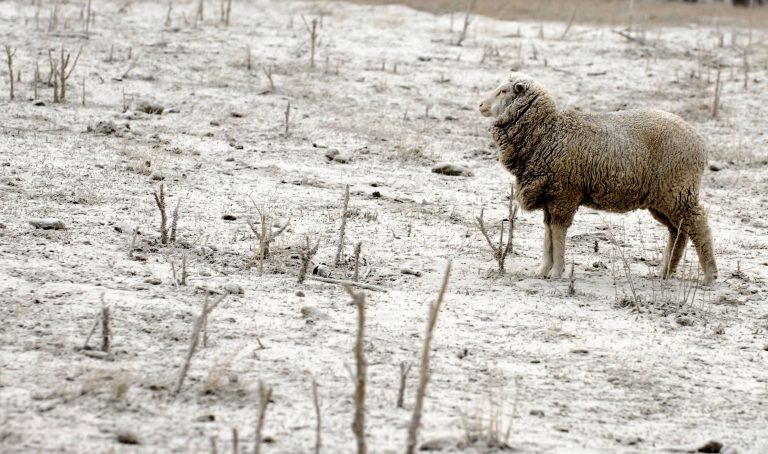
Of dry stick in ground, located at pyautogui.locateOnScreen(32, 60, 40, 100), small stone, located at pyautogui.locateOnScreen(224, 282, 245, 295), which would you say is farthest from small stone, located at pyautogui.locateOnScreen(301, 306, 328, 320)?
dry stick in ground, located at pyautogui.locateOnScreen(32, 60, 40, 100)

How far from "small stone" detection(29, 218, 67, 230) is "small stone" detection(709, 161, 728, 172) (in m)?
7.10

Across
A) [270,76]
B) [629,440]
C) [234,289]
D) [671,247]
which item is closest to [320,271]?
[234,289]

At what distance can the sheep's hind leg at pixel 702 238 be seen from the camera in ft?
29.0

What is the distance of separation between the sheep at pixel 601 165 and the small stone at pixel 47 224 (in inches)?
137

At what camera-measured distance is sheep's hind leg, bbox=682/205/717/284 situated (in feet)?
29.0

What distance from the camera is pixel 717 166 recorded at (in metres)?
12.5

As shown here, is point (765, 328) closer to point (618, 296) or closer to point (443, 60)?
point (618, 296)

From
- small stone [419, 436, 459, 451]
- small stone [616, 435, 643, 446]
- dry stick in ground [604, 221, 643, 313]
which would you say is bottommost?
small stone [419, 436, 459, 451]

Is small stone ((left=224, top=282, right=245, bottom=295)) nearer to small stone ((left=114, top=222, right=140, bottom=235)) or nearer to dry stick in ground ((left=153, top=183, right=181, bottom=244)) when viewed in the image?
dry stick in ground ((left=153, top=183, right=181, bottom=244))

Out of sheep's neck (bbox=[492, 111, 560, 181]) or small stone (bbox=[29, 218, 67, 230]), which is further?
sheep's neck (bbox=[492, 111, 560, 181])

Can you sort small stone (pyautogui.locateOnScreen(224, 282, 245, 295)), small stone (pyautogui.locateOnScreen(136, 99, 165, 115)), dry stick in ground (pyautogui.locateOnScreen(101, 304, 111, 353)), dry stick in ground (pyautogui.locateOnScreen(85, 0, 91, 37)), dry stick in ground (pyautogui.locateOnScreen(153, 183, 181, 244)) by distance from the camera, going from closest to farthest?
dry stick in ground (pyautogui.locateOnScreen(101, 304, 111, 353)) < small stone (pyautogui.locateOnScreen(224, 282, 245, 295)) < dry stick in ground (pyautogui.locateOnScreen(153, 183, 181, 244)) < small stone (pyautogui.locateOnScreen(136, 99, 165, 115)) < dry stick in ground (pyautogui.locateOnScreen(85, 0, 91, 37))

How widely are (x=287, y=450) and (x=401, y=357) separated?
1.48m

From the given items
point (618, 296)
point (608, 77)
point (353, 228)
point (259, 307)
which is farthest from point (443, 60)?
point (259, 307)

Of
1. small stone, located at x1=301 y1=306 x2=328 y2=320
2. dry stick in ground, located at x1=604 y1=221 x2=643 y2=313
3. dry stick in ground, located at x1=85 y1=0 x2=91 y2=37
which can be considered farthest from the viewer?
dry stick in ground, located at x1=85 y1=0 x2=91 y2=37
